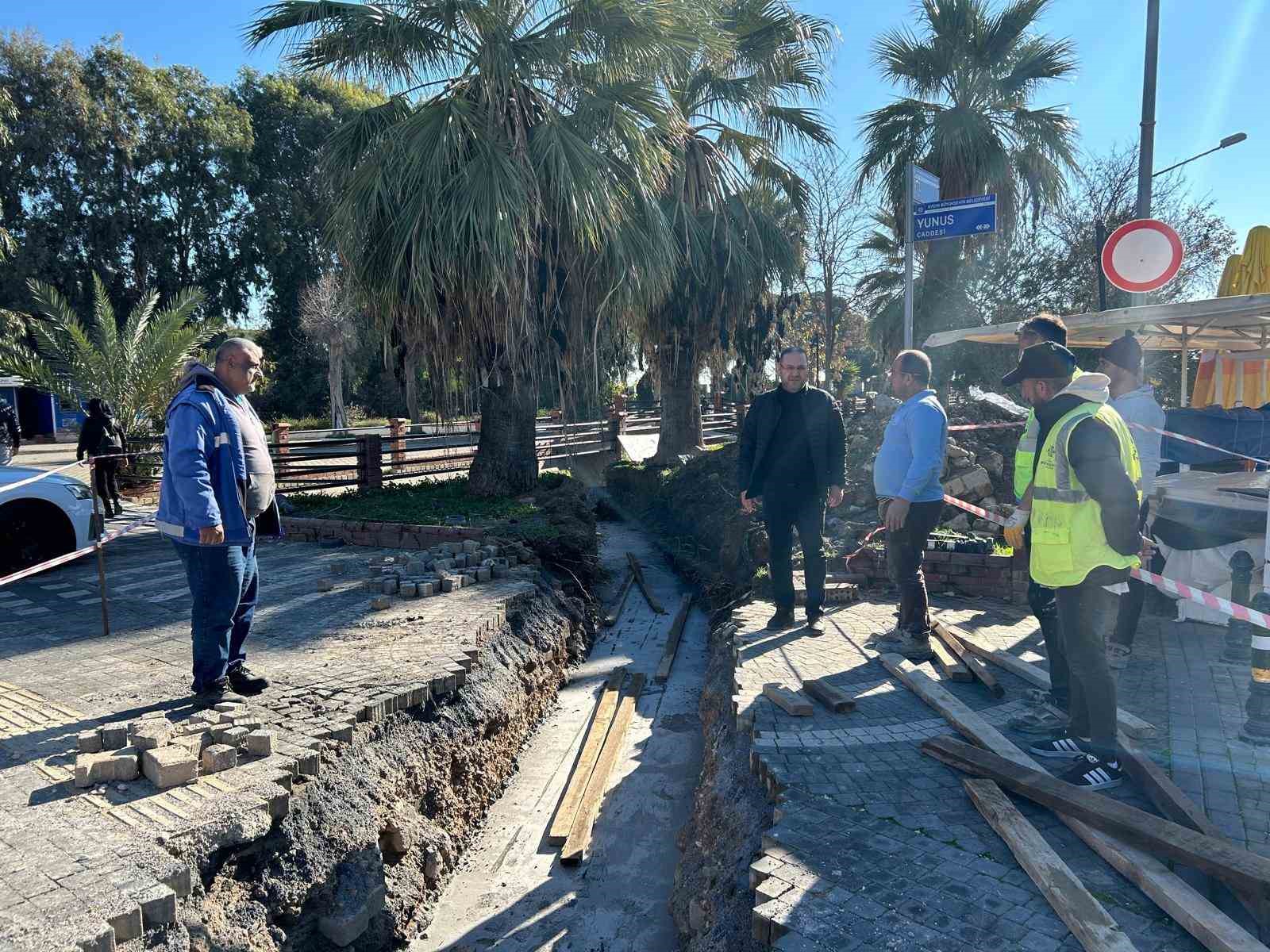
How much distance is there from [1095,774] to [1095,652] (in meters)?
0.48

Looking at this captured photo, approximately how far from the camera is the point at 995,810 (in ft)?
9.37

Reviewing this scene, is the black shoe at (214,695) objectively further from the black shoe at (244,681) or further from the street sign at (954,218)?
the street sign at (954,218)

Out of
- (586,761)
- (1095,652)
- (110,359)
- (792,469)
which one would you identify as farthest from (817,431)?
(110,359)

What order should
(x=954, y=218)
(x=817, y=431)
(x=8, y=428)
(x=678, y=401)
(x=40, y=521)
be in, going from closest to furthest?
(x=817, y=431), (x=954, y=218), (x=40, y=521), (x=8, y=428), (x=678, y=401)

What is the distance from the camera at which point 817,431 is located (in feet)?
16.8

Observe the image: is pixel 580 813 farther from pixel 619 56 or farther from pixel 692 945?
pixel 619 56

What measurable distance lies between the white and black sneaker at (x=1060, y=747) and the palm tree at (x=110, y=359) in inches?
606

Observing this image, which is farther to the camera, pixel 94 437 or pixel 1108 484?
pixel 94 437

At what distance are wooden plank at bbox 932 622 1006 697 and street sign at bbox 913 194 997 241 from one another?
3611 mm

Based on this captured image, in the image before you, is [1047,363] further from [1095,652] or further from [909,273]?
[909,273]

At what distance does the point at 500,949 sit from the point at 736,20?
13265 millimetres

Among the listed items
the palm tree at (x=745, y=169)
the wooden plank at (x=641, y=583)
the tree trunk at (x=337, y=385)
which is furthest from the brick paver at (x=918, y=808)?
the tree trunk at (x=337, y=385)

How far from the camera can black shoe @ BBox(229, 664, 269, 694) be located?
13.0 ft

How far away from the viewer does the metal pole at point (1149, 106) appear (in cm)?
886
